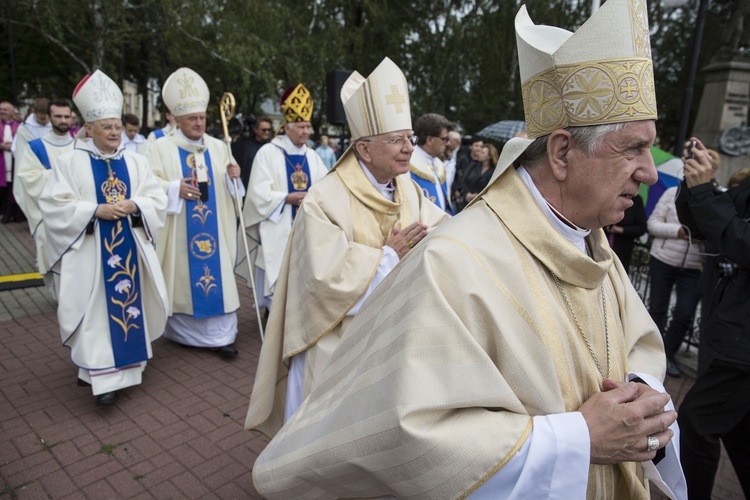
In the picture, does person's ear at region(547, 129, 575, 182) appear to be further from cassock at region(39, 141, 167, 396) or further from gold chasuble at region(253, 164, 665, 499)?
cassock at region(39, 141, 167, 396)

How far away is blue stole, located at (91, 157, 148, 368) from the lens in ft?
13.6

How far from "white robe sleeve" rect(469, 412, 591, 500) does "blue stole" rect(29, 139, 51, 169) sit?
7.01 metres

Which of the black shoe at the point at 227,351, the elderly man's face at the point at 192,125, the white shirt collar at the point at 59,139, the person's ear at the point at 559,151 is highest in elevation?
the elderly man's face at the point at 192,125

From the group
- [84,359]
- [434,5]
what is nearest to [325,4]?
[434,5]

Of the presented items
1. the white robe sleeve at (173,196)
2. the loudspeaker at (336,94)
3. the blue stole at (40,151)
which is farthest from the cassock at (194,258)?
the blue stole at (40,151)

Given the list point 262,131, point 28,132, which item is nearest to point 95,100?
point 262,131

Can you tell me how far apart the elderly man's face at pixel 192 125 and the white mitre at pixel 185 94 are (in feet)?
0.16

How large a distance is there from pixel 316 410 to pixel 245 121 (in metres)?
7.98

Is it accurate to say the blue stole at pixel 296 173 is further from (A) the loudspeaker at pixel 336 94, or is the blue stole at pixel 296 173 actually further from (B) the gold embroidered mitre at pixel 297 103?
(A) the loudspeaker at pixel 336 94

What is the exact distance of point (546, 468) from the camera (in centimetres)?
134

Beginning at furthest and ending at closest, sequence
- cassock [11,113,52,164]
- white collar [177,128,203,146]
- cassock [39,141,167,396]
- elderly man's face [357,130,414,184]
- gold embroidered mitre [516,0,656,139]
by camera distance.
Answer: cassock [11,113,52,164]
white collar [177,128,203,146]
cassock [39,141,167,396]
elderly man's face [357,130,414,184]
gold embroidered mitre [516,0,656,139]

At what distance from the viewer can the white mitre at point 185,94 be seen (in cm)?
519

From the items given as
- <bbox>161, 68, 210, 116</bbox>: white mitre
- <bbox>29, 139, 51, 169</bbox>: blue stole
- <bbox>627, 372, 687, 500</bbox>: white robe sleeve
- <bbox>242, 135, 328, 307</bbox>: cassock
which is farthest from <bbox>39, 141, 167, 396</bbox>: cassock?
<bbox>627, 372, 687, 500</bbox>: white robe sleeve

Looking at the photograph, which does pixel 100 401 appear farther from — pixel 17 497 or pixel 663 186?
pixel 663 186
